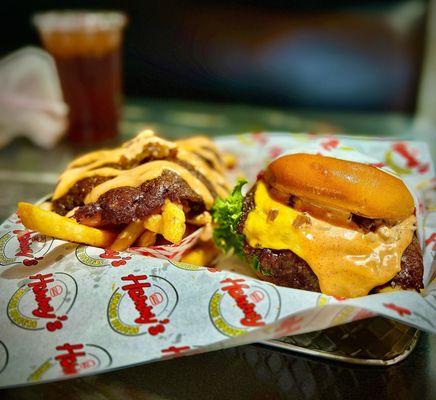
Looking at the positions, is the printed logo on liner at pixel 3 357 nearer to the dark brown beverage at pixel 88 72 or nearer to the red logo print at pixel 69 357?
the red logo print at pixel 69 357

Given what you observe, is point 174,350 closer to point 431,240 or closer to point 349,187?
point 349,187

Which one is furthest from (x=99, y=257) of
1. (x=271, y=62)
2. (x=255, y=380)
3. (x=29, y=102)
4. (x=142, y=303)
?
(x=271, y=62)

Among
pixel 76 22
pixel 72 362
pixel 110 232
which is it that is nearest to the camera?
pixel 72 362

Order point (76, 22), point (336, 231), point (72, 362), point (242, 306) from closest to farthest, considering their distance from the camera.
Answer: point (72, 362) → point (242, 306) → point (336, 231) → point (76, 22)

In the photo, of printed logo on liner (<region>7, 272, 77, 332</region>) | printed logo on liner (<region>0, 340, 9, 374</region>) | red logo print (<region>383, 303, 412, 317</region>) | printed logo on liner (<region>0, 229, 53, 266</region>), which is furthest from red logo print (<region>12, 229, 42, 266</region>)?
red logo print (<region>383, 303, 412, 317</region>)

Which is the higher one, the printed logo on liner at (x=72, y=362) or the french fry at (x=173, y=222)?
the french fry at (x=173, y=222)

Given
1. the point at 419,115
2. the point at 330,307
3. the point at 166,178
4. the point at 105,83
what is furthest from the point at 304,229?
the point at 419,115

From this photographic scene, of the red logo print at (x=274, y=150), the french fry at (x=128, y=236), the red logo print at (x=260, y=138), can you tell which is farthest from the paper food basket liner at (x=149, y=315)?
the red logo print at (x=260, y=138)
